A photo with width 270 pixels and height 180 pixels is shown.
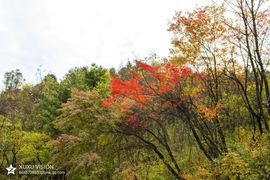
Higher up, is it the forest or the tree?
the tree

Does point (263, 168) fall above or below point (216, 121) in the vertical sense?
below

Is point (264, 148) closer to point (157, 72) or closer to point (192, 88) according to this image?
point (192, 88)

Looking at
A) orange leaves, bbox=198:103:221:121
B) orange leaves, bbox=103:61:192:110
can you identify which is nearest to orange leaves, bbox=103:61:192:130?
orange leaves, bbox=103:61:192:110

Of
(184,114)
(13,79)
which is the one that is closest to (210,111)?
(184,114)

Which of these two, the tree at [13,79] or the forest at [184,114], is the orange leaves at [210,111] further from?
the tree at [13,79]

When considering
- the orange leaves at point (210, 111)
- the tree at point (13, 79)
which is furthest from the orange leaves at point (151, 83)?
the tree at point (13, 79)

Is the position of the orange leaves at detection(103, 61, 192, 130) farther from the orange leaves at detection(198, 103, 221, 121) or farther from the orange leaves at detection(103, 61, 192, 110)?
the orange leaves at detection(198, 103, 221, 121)

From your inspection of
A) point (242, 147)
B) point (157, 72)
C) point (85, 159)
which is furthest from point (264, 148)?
point (85, 159)

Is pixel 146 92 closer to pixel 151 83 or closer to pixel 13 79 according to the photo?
pixel 151 83

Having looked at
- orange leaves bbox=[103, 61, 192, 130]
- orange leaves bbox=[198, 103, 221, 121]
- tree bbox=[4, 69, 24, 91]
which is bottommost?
orange leaves bbox=[198, 103, 221, 121]

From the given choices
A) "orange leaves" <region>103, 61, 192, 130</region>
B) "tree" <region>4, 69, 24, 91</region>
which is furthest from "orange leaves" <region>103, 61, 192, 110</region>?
"tree" <region>4, 69, 24, 91</region>

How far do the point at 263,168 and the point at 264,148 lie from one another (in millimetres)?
520

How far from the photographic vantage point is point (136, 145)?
53.2 feet

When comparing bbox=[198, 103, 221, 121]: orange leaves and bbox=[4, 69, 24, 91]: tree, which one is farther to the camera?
bbox=[4, 69, 24, 91]: tree
